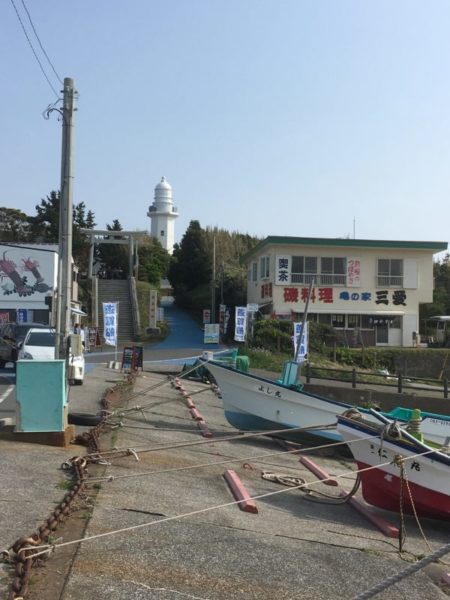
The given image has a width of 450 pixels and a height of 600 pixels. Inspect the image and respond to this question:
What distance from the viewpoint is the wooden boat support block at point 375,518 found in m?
8.22

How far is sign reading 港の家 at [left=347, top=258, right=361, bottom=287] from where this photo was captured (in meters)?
37.7

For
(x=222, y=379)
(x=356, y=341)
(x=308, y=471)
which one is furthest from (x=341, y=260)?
(x=308, y=471)

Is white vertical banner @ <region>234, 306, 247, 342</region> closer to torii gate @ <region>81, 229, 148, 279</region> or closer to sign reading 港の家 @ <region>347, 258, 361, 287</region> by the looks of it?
sign reading 港の家 @ <region>347, 258, 361, 287</region>

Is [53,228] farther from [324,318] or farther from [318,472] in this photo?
[318,472]

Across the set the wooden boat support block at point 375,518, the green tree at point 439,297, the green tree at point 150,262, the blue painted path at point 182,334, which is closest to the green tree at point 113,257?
the green tree at point 150,262

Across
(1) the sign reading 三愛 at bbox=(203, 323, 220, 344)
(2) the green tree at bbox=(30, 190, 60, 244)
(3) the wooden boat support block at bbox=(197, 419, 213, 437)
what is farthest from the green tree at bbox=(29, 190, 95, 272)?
(3) the wooden boat support block at bbox=(197, 419, 213, 437)

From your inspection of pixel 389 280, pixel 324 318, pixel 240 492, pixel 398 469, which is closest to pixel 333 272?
pixel 324 318

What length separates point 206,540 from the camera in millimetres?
6395

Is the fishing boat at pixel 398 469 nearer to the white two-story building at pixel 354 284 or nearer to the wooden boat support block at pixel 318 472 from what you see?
the wooden boat support block at pixel 318 472

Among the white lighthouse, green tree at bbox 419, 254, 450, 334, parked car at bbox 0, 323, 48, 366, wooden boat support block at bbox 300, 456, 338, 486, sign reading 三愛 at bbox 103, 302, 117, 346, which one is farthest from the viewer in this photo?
the white lighthouse

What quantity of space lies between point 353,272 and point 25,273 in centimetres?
2153

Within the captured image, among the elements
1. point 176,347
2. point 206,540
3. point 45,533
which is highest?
point 176,347

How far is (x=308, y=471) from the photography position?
11.8 meters

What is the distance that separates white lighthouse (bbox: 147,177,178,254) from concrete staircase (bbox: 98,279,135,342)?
48.1 metres
